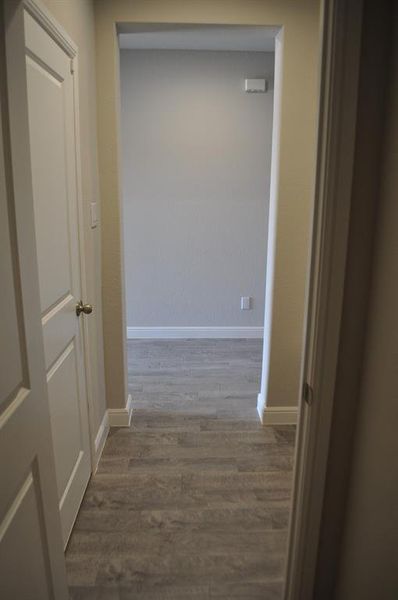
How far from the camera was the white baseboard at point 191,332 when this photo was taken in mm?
4406

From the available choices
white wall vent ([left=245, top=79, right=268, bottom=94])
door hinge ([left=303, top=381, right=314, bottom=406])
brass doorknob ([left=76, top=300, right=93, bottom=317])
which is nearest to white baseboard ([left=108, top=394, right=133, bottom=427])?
brass doorknob ([left=76, top=300, right=93, bottom=317])

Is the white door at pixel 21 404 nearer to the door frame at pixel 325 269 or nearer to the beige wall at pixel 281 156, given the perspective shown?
the door frame at pixel 325 269

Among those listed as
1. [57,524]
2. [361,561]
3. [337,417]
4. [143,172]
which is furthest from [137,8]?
[361,561]

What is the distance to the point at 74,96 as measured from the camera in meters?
1.86

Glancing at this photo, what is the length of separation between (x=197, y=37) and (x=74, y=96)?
1085 millimetres

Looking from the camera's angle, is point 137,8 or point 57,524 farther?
point 137,8

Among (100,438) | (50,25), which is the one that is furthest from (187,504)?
(50,25)

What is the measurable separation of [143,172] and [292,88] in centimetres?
195

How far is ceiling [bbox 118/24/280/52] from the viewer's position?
233cm

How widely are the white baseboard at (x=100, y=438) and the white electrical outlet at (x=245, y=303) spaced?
79.4 inches

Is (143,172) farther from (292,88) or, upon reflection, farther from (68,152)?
(68,152)

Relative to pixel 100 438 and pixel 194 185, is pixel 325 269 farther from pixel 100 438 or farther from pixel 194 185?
pixel 194 185

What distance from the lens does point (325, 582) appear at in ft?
4.47

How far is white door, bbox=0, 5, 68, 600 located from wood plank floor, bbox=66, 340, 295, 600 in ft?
1.99
